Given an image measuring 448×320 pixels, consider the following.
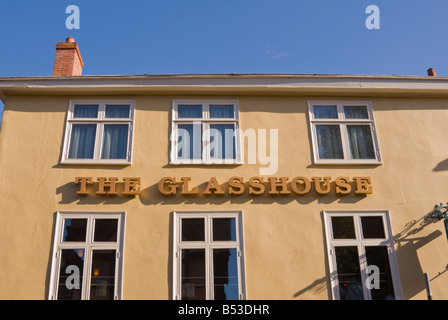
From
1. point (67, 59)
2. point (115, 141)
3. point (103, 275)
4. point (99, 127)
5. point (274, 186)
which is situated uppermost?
point (67, 59)

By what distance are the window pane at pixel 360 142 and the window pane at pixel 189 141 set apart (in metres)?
3.67

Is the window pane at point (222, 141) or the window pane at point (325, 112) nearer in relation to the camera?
the window pane at point (222, 141)

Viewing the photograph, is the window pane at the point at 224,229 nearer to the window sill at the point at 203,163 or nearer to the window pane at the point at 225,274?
the window pane at the point at 225,274

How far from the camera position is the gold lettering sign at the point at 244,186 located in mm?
9477

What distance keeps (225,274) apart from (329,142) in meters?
4.05

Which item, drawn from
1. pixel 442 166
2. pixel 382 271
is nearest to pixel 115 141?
pixel 382 271

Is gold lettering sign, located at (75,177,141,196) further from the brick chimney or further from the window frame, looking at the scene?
the brick chimney

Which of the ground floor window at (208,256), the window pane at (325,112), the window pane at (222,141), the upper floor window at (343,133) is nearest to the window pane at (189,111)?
the window pane at (222,141)

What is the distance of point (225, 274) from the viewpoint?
29.4 ft

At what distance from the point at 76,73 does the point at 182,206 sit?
5025 millimetres

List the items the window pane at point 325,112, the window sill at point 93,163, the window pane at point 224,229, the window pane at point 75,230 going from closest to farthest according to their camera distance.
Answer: the window pane at point 75,230 → the window pane at point 224,229 → the window sill at point 93,163 → the window pane at point 325,112

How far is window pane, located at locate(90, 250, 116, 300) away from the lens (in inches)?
344

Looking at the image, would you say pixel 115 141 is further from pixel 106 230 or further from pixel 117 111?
pixel 106 230

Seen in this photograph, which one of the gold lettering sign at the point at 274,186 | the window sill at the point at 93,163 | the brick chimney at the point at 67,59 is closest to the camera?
the gold lettering sign at the point at 274,186
